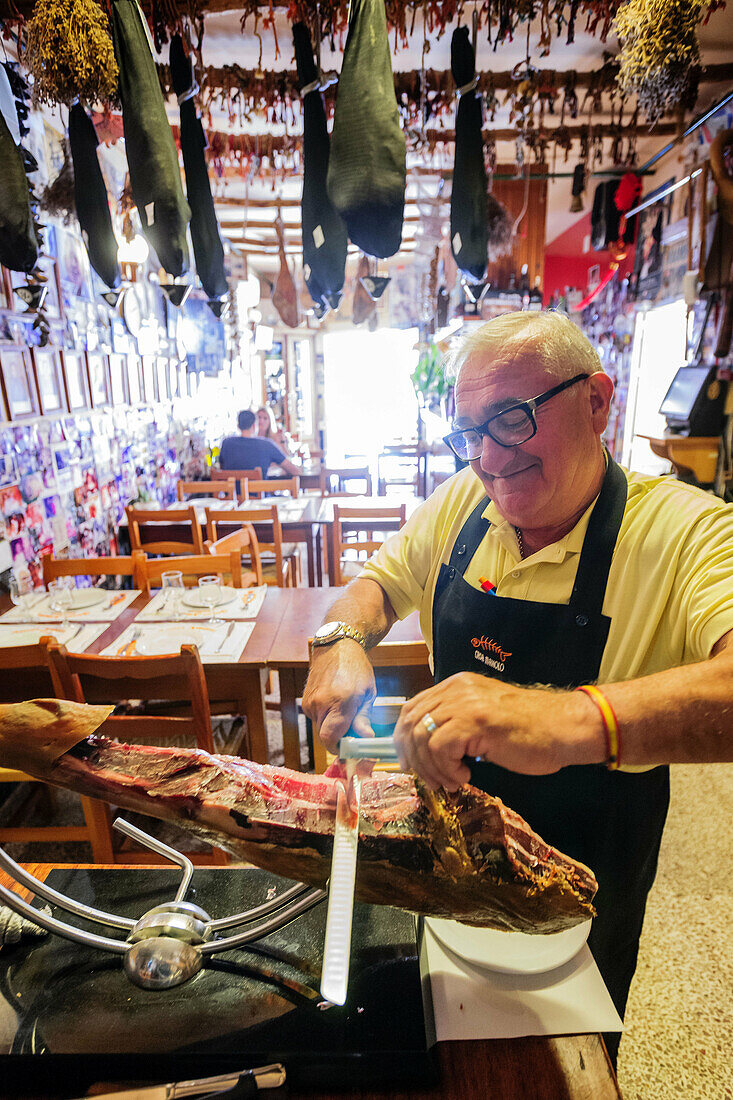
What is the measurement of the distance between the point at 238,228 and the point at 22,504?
5503mm

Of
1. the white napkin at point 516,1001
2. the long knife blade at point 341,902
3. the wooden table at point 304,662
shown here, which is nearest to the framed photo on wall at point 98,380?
the wooden table at point 304,662

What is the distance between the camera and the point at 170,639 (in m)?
2.32

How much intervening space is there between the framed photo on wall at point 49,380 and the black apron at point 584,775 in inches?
125

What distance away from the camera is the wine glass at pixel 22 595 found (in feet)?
8.45

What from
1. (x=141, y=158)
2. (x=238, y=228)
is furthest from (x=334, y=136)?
(x=238, y=228)

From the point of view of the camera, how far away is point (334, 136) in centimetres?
155

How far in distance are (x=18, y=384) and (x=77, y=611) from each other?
4.71ft

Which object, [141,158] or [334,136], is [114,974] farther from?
[141,158]

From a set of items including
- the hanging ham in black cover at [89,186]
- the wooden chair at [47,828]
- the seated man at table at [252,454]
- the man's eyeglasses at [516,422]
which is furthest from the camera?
the seated man at table at [252,454]

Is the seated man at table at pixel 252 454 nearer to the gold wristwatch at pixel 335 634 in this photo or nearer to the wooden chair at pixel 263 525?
the wooden chair at pixel 263 525

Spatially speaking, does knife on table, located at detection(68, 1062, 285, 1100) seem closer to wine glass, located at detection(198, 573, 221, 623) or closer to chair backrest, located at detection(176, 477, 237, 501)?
wine glass, located at detection(198, 573, 221, 623)

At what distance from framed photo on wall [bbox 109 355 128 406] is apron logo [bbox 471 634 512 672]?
163 inches

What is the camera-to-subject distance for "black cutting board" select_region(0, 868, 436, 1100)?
812 mm

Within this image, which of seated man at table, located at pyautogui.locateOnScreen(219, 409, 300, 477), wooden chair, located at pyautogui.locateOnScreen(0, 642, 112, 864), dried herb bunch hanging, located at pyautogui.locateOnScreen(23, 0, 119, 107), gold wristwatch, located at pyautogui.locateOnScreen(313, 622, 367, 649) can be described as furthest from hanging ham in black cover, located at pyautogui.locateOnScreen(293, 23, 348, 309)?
seated man at table, located at pyautogui.locateOnScreen(219, 409, 300, 477)
